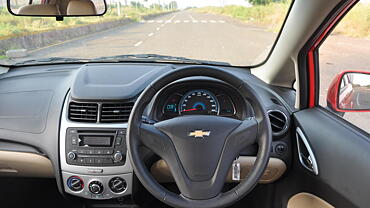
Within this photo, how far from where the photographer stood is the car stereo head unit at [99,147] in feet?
7.64

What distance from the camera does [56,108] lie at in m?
2.52

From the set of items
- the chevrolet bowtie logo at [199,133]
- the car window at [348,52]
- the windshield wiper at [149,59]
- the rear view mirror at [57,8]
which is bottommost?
the chevrolet bowtie logo at [199,133]

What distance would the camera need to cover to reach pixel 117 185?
2.45m

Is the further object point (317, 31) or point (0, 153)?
point (0, 153)

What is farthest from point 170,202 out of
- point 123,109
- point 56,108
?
point 56,108

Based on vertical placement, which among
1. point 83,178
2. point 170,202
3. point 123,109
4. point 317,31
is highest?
point 317,31

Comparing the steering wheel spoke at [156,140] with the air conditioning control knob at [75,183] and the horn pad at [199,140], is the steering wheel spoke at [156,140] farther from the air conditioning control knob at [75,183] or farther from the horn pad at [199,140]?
the air conditioning control knob at [75,183]

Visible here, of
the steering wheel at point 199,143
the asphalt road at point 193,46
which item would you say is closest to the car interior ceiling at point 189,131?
the steering wheel at point 199,143

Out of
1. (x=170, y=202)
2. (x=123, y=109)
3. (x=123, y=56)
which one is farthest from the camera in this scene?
(x=123, y=56)

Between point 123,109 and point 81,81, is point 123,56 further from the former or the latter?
point 123,109

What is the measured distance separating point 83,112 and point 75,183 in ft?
1.61

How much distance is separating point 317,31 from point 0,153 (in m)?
2.38

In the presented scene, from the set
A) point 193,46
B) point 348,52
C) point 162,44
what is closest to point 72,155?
point 348,52

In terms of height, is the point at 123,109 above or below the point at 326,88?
below
